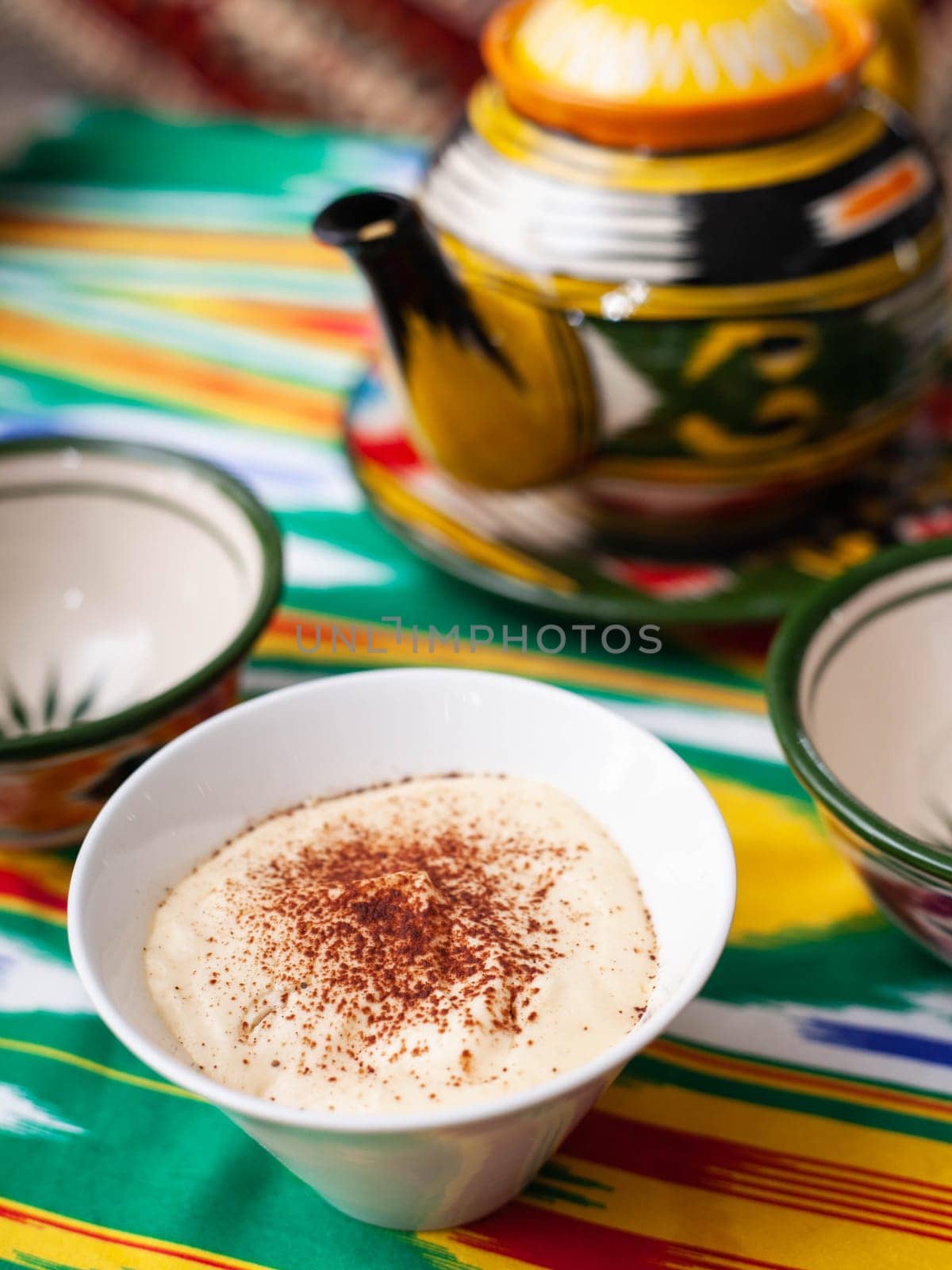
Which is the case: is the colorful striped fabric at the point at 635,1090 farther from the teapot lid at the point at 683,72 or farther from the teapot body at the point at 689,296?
the teapot lid at the point at 683,72

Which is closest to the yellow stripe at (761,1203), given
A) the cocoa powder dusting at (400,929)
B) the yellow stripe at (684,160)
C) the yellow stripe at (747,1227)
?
the yellow stripe at (747,1227)

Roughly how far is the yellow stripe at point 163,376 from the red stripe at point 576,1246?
0.69 meters

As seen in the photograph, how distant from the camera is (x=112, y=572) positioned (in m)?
0.89

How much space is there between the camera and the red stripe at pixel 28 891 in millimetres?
716

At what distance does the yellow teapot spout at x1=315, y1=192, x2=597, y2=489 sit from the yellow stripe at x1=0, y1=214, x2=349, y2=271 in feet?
1.84

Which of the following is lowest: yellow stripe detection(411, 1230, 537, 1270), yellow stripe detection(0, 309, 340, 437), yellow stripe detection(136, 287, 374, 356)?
yellow stripe detection(411, 1230, 537, 1270)

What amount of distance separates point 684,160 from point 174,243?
2.35ft

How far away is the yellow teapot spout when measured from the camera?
74cm

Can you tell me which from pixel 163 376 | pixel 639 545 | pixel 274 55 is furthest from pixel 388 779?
pixel 274 55

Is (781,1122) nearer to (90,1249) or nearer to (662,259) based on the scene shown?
(90,1249)

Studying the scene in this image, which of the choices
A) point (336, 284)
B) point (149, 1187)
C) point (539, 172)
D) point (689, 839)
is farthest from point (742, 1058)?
point (336, 284)

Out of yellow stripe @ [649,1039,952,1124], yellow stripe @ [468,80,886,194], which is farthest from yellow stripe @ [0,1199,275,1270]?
yellow stripe @ [468,80,886,194]

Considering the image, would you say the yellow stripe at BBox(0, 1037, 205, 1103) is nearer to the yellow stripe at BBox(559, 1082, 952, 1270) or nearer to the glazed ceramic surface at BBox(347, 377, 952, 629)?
the yellow stripe at BBox(559, 1082, 952, 1270)

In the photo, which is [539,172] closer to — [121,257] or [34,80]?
[121,257]
